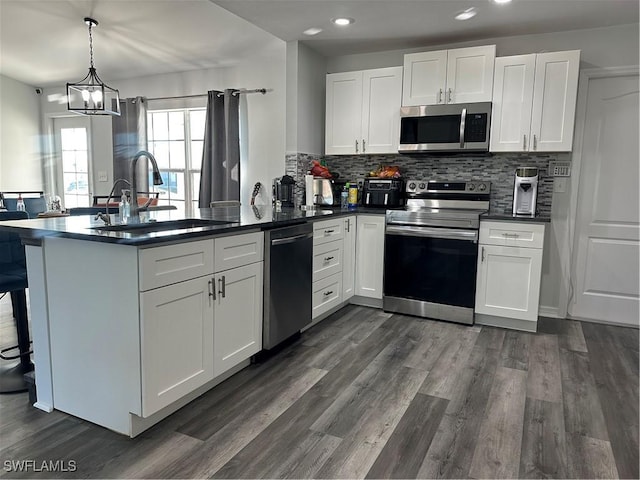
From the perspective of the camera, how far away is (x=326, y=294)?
129 inches

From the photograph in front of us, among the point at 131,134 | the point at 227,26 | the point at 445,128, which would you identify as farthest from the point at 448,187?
the point at 131,134

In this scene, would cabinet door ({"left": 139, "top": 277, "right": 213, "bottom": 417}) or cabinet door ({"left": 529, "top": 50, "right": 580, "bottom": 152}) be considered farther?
cabinet door ({"left": 529, "top": 50, "right": 580, "bottom": 152})

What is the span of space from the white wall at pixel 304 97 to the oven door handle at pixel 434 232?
123 centimetres

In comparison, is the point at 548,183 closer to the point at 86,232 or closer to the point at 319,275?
the point at 319,275

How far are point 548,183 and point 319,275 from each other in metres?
2.12

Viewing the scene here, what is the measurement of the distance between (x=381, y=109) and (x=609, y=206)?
2.08 metres

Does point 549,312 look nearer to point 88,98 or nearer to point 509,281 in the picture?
point 509,281

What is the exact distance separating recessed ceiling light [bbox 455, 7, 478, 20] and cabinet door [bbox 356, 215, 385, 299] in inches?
64.3

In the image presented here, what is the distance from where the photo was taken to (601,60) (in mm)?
3334

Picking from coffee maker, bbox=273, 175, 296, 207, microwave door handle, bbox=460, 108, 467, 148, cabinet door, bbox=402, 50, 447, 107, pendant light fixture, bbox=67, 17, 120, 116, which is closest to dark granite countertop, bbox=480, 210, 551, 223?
microwave door handle, bbox=460, 108, 467, 148

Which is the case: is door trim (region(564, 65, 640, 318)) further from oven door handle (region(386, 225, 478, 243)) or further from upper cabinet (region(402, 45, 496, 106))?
oven door handle (region(386, 225, 478, 243))

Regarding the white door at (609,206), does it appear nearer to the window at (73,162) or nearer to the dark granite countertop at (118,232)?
the dark granite countertop at (118,232)

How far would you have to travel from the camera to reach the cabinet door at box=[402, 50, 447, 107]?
11.5 ft

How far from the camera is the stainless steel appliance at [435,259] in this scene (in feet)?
10.7
